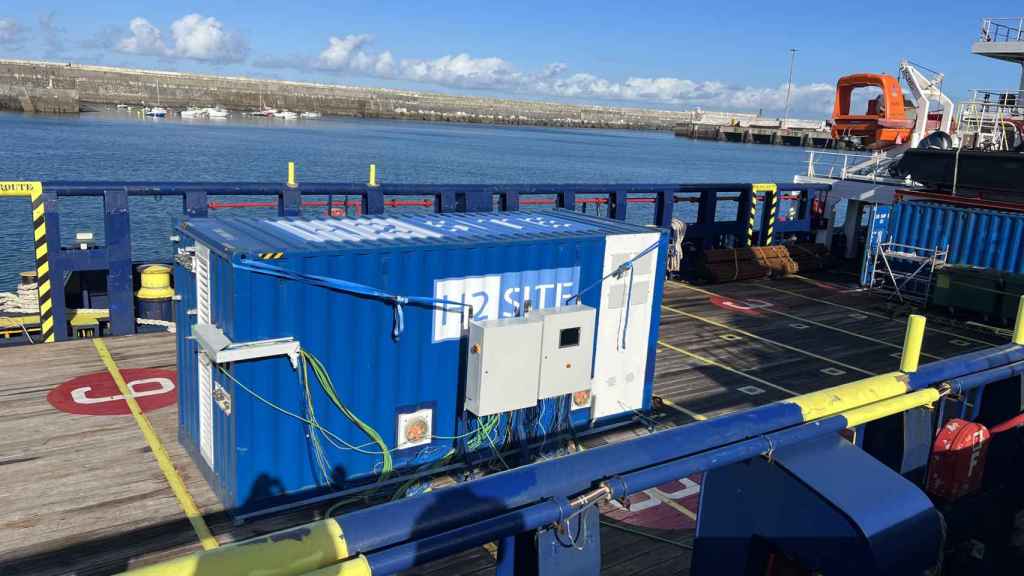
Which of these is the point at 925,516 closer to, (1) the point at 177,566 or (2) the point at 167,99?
(1) the point at 177,566

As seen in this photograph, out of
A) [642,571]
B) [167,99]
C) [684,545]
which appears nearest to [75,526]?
[642,571]

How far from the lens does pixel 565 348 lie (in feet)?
30.9

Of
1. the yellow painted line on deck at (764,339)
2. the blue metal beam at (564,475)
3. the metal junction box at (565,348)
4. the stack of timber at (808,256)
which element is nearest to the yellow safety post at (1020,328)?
the blue metal beam at (564,475)

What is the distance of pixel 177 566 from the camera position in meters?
2.08

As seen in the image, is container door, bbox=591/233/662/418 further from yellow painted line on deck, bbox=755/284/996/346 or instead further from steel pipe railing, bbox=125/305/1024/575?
yellow painted line on deck, bbox=755/284/996/346

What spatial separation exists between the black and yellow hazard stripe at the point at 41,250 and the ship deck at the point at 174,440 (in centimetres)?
51

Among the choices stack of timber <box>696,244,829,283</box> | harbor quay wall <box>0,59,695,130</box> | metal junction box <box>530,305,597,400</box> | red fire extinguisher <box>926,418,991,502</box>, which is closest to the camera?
red fire extinguisher <box>926,418,991,502</box>

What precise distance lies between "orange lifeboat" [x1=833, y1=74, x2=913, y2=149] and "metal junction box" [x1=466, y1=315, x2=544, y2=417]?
24130mm

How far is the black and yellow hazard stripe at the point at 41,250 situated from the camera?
13289 mm


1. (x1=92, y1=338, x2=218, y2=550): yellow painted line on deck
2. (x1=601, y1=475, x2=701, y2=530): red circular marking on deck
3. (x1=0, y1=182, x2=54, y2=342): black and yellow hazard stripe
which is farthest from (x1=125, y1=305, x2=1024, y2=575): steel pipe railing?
(x1=0, y1=182, x2=54, y2=342): black and yellow hazard stripe

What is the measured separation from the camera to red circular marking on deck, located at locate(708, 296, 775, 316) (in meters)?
19.0

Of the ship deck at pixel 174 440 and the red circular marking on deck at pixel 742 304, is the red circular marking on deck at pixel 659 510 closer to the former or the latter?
the ship deck at pixel 174 440

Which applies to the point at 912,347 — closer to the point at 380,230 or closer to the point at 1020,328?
the point at 1020,328

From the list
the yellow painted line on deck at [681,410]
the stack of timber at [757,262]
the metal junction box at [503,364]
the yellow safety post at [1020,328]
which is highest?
the yellow safety post at [1020,328]
